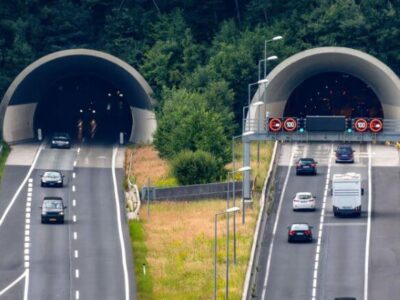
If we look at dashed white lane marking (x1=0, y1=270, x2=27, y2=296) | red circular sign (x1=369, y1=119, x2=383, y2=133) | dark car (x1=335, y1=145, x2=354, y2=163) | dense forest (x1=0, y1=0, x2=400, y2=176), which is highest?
dense forest (x1=0, y1=0, x2=400, y2=176)

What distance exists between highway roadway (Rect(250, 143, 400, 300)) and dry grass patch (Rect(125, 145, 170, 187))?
8583mm

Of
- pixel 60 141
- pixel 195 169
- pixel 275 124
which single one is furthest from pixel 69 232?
pixel 60 141

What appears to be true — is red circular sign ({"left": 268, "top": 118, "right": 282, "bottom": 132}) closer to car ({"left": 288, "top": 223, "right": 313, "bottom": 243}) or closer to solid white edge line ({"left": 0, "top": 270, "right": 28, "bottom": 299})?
car ({"left": 288, "top": 223, "right": 313, "bottom": 243})

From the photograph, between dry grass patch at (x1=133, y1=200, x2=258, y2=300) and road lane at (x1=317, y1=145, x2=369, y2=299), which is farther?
dry grass patch at (x1=133, y1=200, x2=258, y2=300)

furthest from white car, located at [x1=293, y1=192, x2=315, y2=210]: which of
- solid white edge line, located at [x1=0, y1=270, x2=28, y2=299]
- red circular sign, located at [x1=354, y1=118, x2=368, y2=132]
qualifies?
solid white edge line, located at [x1=0, y1=270, x2=28, y2=299]

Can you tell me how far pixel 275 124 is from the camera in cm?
11900

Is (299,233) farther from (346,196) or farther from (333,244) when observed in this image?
(346,196)

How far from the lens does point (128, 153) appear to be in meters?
140

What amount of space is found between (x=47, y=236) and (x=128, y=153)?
1137 inches

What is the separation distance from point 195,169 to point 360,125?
15.0 metres

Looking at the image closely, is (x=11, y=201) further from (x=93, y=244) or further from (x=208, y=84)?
(x=208, y=84)

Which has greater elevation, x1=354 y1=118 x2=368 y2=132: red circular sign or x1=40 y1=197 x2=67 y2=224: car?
x1=354 y1=118 x2=368 y2=132: red circular sign

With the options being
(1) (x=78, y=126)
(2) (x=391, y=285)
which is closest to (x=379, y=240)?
(2) (x=391, y=285)

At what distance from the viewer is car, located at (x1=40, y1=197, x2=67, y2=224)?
11519cm
